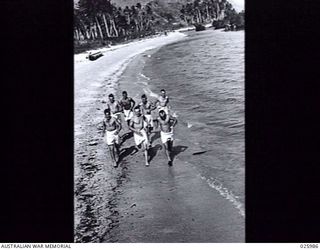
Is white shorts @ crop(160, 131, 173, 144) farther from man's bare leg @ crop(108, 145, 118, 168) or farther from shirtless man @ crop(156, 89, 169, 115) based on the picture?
man's bare leg @ crop(108, 145, 118, 168)

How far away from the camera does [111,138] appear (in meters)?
6.66

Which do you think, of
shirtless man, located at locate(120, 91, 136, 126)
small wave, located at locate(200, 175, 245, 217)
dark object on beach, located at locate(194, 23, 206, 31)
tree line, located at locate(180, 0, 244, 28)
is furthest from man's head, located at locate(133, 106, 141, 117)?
dark object on beach, located at locate(194, 23, 206, 31)

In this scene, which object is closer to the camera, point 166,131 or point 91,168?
point 91,168

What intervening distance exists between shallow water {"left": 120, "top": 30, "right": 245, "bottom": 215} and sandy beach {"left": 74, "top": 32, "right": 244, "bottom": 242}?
19 cm

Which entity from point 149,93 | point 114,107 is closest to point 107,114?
point 114,107

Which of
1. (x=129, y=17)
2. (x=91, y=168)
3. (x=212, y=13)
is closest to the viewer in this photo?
(x=91, y=168)

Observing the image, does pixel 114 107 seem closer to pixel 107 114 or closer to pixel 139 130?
pixel 107 114

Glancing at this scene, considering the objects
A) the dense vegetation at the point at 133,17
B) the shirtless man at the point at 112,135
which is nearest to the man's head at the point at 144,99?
the shirtless man at the point at 112,135

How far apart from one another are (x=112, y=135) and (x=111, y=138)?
2.2 inches

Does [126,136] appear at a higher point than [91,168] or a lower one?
higher
